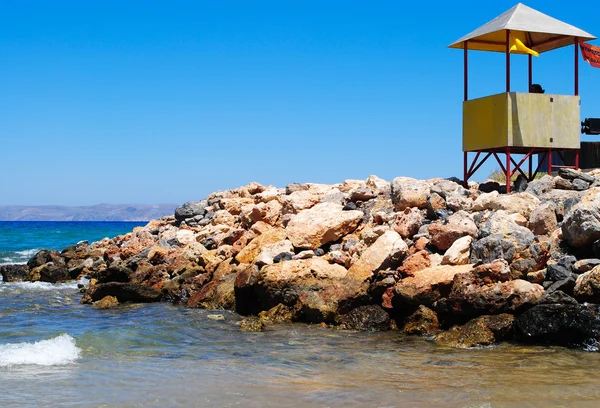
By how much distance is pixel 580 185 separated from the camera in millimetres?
14867

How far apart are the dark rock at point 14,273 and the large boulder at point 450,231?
13.4 m

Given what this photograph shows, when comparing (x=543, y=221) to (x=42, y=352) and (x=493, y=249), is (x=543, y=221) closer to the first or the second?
(x=493, y=249)

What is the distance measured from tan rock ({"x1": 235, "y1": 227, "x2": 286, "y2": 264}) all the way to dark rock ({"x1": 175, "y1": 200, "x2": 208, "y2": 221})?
650 cm

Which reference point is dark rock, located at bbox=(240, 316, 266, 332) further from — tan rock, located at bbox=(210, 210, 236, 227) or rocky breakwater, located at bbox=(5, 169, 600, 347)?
tan rock, located at bbox=(210, 210, 236, 227)

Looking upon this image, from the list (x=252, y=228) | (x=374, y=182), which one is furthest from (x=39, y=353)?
(x=374, y=182)

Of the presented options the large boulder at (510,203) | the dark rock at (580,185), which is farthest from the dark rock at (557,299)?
the dark rock at (580,185)

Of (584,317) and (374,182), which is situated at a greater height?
(374,182)

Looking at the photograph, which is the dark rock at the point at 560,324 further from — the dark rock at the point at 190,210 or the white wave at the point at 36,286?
the dark rock at the point at 190,210

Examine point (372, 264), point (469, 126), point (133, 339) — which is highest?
point (469, 126)

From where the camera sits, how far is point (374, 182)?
17.8m

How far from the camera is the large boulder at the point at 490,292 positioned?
407 inches

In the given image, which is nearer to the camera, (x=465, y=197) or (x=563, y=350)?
(x=563, y=350)

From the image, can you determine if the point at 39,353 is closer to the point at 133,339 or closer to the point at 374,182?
the point at 133,339

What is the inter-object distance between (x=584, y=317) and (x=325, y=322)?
4026 mm
